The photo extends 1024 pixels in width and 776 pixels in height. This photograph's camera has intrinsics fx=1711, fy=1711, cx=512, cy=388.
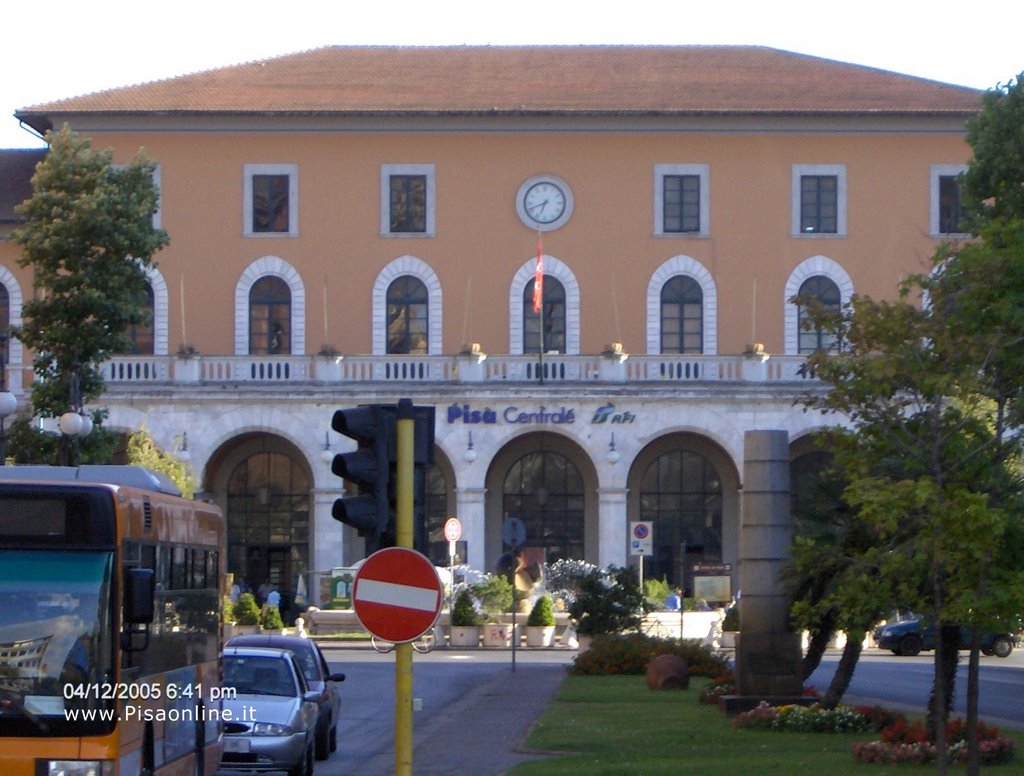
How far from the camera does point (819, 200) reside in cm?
5269

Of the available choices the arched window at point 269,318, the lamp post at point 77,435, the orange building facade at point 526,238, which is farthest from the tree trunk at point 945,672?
the arched window at point 269,318

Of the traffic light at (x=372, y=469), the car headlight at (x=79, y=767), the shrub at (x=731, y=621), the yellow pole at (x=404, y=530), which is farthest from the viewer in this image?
the shrub at (x=731, y=621)

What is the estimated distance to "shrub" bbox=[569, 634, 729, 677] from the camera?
31656mm

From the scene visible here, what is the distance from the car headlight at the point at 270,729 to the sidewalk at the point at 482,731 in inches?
72.4

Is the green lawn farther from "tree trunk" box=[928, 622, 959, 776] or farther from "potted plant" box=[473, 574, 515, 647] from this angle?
"potted plant" box=[473, 574, 515, 647]

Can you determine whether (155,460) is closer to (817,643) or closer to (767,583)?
(817,643)

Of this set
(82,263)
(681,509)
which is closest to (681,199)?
(681,509)

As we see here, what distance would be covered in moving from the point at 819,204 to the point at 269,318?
1724 centimetres

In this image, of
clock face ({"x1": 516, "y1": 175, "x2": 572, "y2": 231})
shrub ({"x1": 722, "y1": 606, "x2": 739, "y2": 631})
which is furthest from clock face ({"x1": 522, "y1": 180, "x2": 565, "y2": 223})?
shrub ({"x1": 722, "y1": 606, "x2": 739, "y2": 631})

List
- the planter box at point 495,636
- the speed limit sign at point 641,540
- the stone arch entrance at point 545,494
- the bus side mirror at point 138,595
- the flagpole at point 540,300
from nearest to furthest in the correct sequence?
1. the bus side mirror at point 138,595
2. the speed limit sign at point 641,540
3. the planter box at point 495,636
4. the flagpole at point 540,300
5. the stone arch entrance at point 545,494

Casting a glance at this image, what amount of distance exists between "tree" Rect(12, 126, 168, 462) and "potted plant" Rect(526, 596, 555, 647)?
54.2 feet

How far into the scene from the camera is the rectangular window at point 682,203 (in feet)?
173

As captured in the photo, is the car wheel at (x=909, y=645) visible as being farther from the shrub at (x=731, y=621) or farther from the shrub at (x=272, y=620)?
the shrub at (x=272, y=620)

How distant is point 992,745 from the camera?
17.2m
